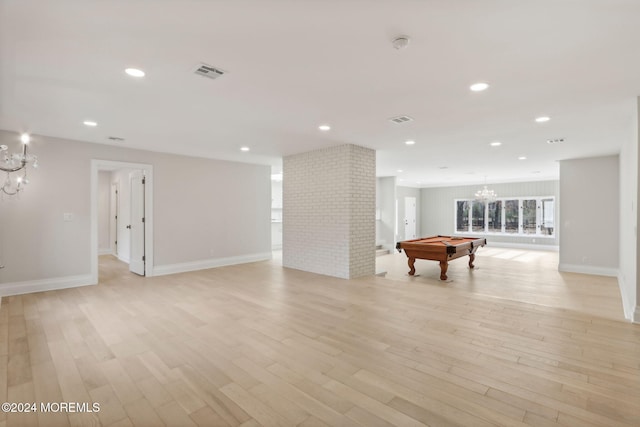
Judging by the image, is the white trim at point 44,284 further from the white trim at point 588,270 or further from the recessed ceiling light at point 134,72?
the white trim at point 588,270

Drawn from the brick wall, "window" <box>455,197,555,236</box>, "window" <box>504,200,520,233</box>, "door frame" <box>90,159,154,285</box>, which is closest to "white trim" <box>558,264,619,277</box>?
the brick wall

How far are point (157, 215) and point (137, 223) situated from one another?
1.65 ft

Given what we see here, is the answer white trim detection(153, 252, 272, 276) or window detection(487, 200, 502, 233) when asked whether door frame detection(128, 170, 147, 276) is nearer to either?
white trim detection(153, 252, 272, 276)

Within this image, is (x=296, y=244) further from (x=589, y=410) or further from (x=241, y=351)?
(x=589, y=410)

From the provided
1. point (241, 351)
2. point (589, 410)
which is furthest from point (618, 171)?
point (241, 351)

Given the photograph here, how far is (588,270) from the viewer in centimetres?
685

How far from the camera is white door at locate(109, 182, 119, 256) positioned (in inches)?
345

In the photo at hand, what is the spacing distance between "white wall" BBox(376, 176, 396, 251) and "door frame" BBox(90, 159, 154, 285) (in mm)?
7615

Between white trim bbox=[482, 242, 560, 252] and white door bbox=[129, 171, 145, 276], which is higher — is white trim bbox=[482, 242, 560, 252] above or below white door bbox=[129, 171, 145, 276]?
below

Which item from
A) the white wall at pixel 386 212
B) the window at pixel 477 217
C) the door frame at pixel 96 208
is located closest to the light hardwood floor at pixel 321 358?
the door frame at pixel 96 208

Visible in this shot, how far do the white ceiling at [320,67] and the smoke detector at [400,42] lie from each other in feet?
0.14

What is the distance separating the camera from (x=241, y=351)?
2.83 meters

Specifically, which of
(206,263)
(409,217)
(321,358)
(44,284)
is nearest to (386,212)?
(409,217)

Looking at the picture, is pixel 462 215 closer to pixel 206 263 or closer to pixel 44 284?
pixel 206 263
